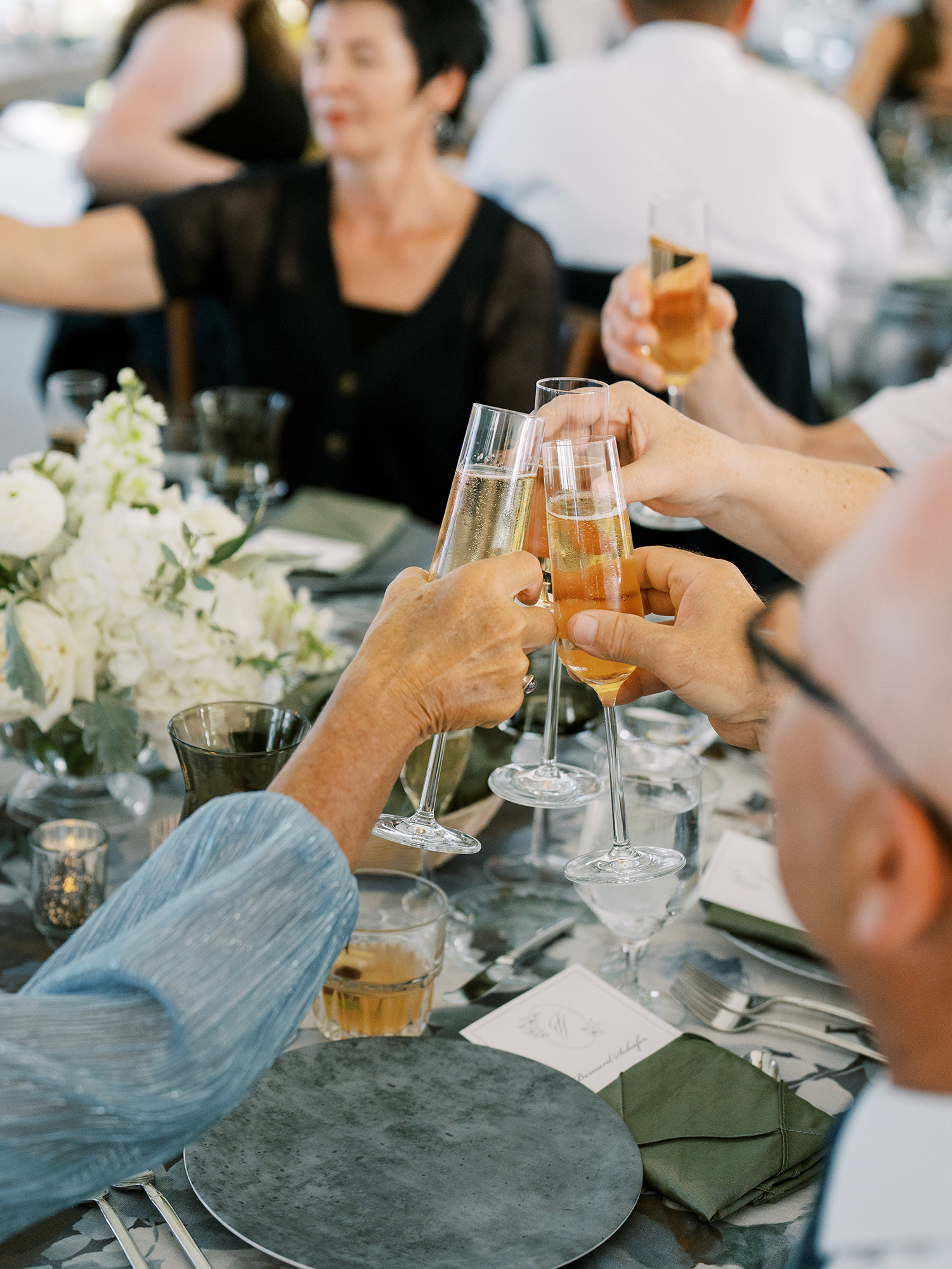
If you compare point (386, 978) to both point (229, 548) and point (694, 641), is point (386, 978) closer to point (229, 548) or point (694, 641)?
point (694, 641)

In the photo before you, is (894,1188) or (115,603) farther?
(115,603)

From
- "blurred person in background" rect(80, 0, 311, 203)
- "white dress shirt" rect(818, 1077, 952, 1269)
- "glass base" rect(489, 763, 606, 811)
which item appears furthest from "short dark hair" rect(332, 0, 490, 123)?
"white dress shirt" rect(818, 1077, 952, 1269)

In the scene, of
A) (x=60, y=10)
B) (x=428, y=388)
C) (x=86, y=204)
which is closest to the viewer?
(x=428, y=388)

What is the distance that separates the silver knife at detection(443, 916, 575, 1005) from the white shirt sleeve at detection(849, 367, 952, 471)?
1.01 m

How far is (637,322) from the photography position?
68.3 inches

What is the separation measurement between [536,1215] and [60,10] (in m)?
7.34

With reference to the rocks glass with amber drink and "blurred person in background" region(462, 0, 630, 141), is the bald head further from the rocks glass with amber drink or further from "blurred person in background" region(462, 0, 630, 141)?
"blurred person in background" region(462, 0, 630, 141)

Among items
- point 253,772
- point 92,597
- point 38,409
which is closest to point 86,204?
point 38,409

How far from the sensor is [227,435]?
200cm

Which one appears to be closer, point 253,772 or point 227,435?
point 253,772

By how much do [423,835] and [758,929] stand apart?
15.6 inches

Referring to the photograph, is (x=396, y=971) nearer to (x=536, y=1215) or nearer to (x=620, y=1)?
(x=536, y=1215)

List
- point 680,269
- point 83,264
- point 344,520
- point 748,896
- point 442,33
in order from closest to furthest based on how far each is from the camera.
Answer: point 748,896
point 680,269
point 344,520
point 83,264
point 442,33

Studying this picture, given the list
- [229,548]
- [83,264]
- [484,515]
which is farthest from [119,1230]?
[83,264]
